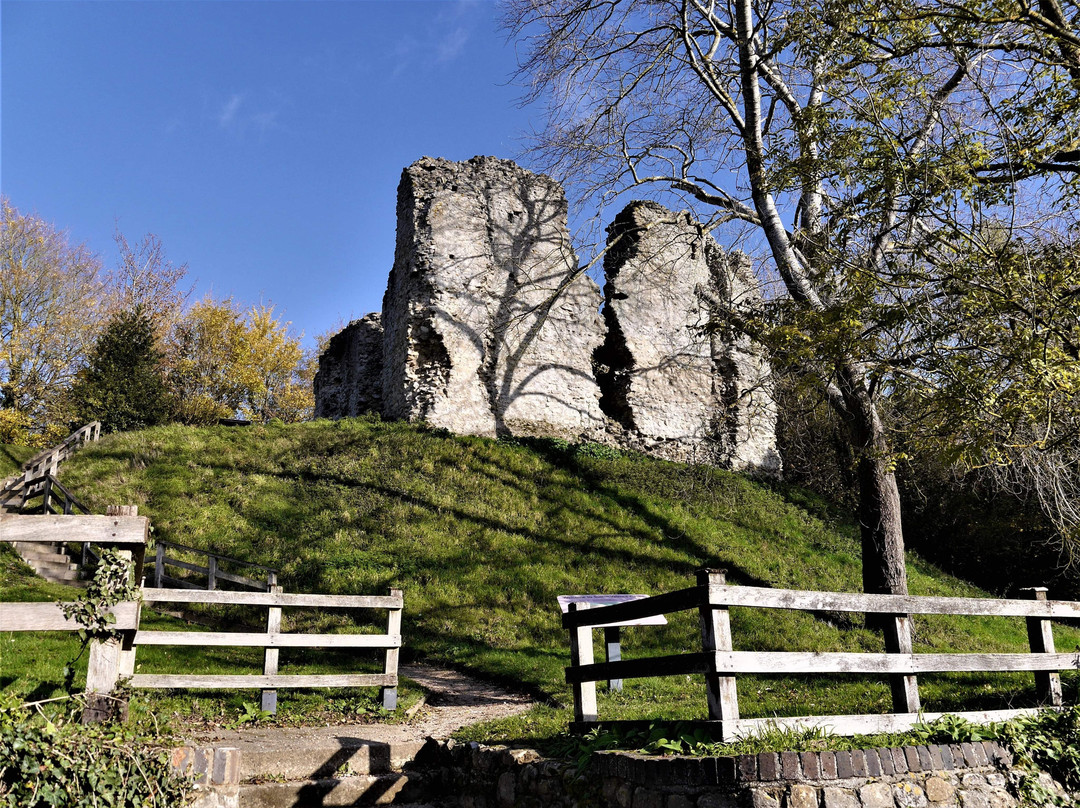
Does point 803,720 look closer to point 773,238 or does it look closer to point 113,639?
point 113,639

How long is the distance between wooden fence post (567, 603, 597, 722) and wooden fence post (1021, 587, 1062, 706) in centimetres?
339

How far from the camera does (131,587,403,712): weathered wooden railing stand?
24.4 feet

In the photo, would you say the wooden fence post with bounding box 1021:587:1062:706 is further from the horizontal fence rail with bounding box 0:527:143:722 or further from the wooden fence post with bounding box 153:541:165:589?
the wooden fence post with bounding box 153:541:165:589

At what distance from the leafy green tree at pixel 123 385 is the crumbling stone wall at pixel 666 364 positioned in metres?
14.1

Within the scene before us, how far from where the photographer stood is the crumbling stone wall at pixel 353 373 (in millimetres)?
23891

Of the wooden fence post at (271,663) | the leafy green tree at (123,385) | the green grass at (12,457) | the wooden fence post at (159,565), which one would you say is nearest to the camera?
the wooden fence post at (271,663)

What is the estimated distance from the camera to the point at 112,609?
522 cm

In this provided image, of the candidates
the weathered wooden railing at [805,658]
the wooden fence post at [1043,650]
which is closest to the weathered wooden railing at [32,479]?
the weathered wooden railing at [805,658]

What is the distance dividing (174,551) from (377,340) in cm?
1182

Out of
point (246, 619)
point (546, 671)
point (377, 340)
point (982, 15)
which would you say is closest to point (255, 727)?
point (546, 671)

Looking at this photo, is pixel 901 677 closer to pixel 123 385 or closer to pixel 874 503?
pixel 874 503

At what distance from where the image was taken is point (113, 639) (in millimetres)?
5230

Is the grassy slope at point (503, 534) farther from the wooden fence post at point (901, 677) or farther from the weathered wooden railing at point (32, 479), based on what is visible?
the wooden fence post at point (901, 677)

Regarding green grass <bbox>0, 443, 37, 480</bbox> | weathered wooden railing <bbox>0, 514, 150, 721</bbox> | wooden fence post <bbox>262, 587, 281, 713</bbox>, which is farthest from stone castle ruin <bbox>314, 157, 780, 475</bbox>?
weathered wooden railing <bbox>0, 514, 150, 721</bbox>
